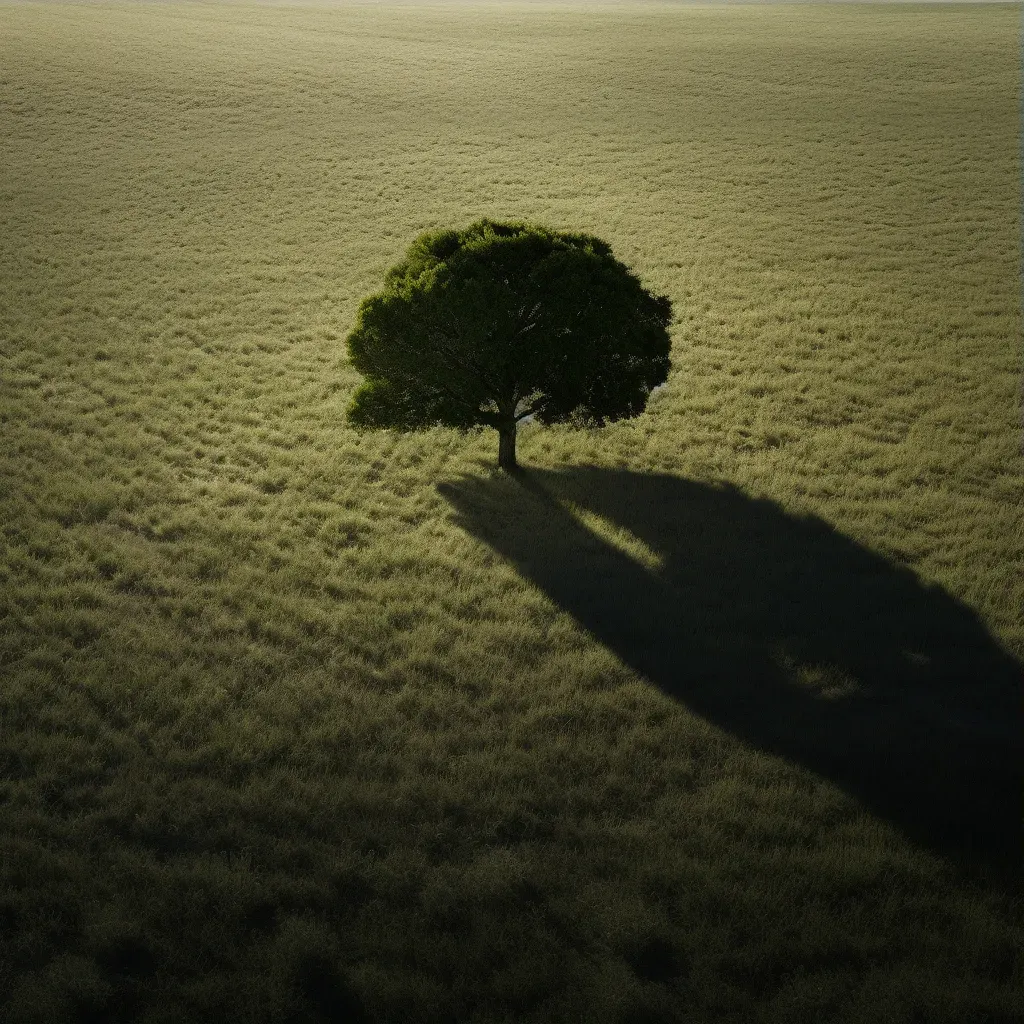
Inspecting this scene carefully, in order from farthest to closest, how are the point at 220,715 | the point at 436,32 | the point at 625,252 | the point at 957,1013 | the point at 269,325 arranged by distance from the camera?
the point at 436,32, the point at 625,252, the point at 269,325, the point at 220,715, the point at 957,1013

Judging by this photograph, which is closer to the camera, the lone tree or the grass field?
the grass field

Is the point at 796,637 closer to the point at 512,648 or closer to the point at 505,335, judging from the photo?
the point at 512,648

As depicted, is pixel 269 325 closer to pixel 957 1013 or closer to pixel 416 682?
pixel 416 682

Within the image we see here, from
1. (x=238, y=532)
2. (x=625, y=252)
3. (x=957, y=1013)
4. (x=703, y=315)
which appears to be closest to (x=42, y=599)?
(x=238, y=532)

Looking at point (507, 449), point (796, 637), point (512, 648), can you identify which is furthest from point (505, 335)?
point (796, 637)

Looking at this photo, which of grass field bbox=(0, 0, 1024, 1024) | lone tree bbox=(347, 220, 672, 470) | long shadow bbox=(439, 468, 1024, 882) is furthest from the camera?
lone tree bbox=(347, 220, 672, 470)

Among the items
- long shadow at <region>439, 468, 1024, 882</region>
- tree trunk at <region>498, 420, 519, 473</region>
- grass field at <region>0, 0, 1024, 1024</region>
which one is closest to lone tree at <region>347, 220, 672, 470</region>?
tree trunk at <region>498, 420, 519, 473</region>

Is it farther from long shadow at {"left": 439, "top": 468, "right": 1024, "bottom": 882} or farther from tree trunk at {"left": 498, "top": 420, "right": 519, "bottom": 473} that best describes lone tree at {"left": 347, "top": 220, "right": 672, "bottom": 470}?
long shadow at {"left": 439, "top": 468, "right": 1024, "bottom": 882}
